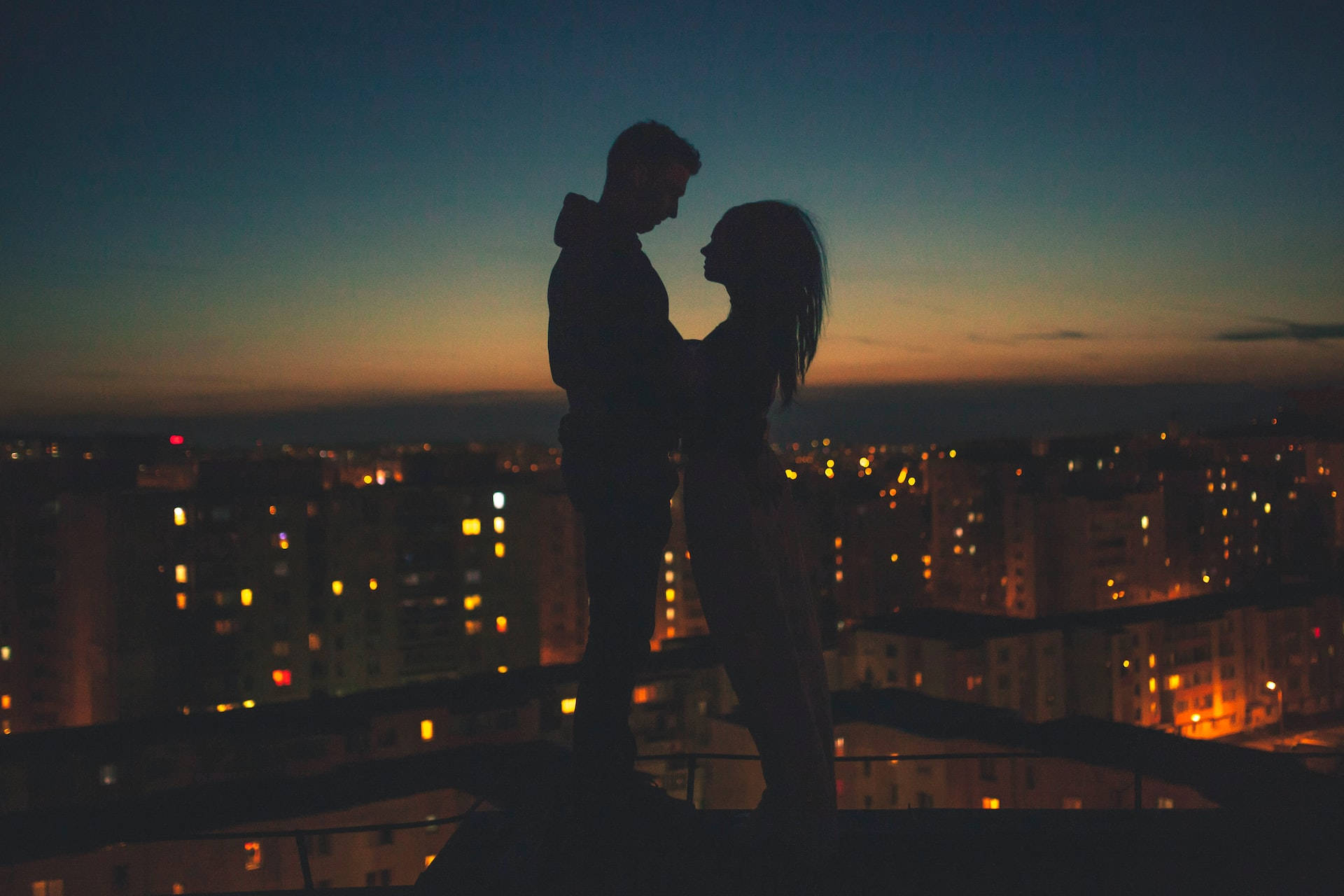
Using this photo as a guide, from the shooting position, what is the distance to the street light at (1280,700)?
2511 cm

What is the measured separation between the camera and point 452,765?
10.3 metres

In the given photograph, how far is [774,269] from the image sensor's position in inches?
107

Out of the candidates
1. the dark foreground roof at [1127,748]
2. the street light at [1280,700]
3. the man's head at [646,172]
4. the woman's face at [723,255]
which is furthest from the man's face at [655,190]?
the street light at [1280,700]

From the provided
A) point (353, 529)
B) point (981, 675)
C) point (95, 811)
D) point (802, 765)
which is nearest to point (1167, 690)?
point (981, 675)

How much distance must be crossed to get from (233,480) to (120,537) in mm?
3608

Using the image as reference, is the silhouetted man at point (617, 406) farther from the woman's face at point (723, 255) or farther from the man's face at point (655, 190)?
the woman's face at point (723, 255)

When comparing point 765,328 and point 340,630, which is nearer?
point 765,328

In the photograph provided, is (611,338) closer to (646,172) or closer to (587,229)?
(587,229)

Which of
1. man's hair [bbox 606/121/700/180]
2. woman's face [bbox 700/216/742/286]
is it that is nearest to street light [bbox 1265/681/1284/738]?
woman's face [bbox 700/216/742/286]

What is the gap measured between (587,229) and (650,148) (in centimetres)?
26

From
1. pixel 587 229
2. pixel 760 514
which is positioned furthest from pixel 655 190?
pixel 760 514

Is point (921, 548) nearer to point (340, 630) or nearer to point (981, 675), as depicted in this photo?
point (981, 675)

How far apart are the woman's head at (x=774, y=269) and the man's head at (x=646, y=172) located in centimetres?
17

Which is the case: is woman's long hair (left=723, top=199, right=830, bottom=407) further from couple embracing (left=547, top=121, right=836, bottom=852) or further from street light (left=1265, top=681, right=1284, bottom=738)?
street light (left=1265, top=681, right=1284, bottom=738)
